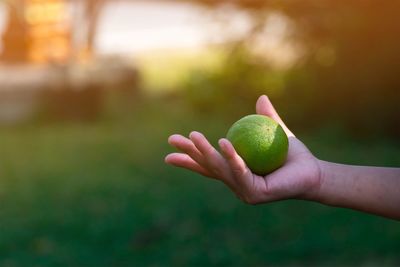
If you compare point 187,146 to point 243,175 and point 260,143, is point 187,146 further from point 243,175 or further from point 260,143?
point 260,143

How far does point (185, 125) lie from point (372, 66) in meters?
1.96

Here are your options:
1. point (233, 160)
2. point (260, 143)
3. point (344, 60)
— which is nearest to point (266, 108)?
point (260, 143)

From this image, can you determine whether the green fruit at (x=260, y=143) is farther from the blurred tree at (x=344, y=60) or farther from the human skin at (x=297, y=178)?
the blurred tree at (x=344, y=60)

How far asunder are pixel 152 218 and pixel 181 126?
122 inches

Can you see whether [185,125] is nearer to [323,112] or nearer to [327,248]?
[323,112]

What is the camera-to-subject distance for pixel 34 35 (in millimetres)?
11359

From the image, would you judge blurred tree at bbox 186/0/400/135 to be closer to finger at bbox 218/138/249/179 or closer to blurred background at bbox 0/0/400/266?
blurred background at bbox 0/0/400/266

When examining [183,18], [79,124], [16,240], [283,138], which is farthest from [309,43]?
[183,18]

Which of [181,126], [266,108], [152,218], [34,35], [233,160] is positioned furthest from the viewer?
[34,35]

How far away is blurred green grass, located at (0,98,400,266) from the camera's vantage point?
6395 millimetres

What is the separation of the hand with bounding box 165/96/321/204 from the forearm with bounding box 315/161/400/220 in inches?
2.5

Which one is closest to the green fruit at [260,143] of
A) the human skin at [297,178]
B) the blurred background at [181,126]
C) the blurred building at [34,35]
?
the human skin at [297,178]

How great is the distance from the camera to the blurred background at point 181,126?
21.6 ft

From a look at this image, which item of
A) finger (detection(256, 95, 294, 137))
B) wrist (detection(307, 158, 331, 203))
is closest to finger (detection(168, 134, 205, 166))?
wrist (detection(307, 158, 331, 203))
